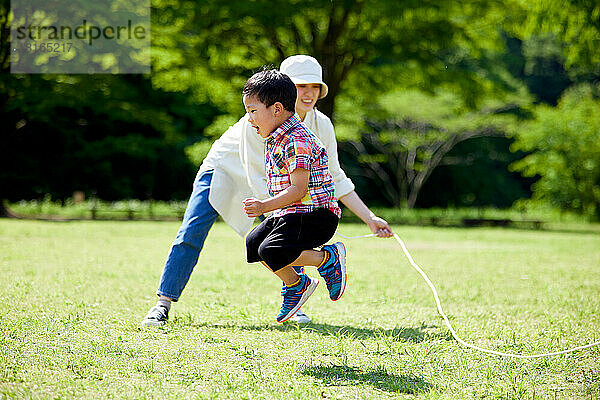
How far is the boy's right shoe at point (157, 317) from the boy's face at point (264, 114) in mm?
1573

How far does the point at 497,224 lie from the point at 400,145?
27.7 ft

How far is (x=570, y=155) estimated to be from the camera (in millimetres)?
27391

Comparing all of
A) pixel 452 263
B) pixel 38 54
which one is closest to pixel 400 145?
pixel 38 54

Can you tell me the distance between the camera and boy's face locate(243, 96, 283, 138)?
3.71 m

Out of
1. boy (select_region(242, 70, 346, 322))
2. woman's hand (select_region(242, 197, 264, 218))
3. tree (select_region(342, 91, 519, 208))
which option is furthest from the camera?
tree (select_region(342, 91, 519, 208))

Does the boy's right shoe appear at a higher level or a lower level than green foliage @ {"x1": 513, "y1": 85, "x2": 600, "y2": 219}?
lower

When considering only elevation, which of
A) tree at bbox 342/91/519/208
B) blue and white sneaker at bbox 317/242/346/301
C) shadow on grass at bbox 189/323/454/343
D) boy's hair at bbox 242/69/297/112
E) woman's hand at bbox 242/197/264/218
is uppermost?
tree at bbox 342/91/519/208

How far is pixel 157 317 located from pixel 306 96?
1.75 m

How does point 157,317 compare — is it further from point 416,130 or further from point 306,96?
point 416,130

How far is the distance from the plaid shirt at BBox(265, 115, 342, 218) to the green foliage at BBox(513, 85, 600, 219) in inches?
1006

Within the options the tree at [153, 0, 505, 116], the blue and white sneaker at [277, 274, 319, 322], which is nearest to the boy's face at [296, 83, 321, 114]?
the blue and white sneaker at [277, 274, 319, 322]

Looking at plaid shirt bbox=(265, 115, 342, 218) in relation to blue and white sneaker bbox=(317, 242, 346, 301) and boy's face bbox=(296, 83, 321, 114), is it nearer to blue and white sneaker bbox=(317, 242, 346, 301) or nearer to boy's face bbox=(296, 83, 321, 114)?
blue and white sneaker bbox=(317, 242, 346, 301)

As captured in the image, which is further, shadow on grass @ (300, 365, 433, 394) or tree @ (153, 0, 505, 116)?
tree @ (153, 0, 505, 116)

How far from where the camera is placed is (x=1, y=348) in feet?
11.8
